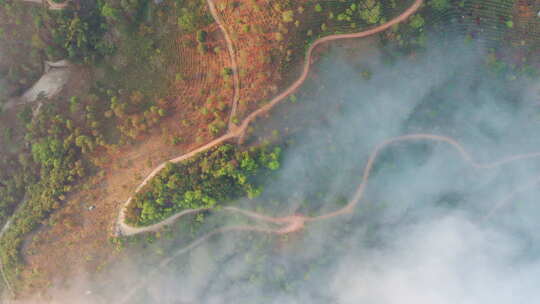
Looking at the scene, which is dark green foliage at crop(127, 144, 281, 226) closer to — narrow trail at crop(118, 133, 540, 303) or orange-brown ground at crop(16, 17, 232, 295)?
orange-brown ground at crop(16, 17, 232, 295)

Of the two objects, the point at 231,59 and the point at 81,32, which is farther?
the point at 81,32

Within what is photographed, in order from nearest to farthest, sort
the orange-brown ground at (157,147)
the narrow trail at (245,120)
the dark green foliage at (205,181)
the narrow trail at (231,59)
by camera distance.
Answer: the narrow trail at (245,120) < the orange-brown ground at (157,147) < the dark green foliage at (205,181) < the narrow trail at (231,59)

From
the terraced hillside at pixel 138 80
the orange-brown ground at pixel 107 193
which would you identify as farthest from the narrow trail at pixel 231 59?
the orange-brown ground at pixel 107 193

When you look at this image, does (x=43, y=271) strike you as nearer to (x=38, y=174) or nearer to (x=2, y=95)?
(x=38, y=174)

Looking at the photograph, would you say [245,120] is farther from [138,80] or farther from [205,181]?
[138,80]

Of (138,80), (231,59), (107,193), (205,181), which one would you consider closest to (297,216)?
(205,181)

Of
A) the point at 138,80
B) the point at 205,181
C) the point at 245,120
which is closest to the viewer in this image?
the point at 205,181

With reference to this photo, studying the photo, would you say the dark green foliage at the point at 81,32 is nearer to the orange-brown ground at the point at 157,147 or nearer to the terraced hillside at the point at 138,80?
the terraced hillside at the point at 138,80

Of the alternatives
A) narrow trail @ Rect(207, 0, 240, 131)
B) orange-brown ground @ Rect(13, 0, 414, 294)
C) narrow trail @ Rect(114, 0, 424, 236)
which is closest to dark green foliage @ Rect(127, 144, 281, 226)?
narrow trail @ Rect(114, 0, 424, 236)
